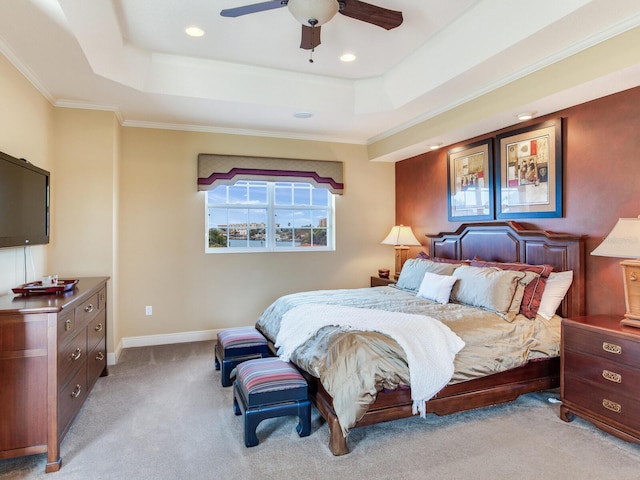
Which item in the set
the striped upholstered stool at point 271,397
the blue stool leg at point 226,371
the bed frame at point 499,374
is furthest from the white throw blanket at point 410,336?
the blue stool leg at point 226,371

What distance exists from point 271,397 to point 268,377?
125 mm

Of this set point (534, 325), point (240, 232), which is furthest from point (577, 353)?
point (240, 232)

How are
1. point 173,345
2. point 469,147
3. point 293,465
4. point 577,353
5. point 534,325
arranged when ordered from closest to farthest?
point 293,465 → point 577,353 → point 534,325 → point 469,147 → point 173,345

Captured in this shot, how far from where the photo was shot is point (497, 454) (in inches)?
91.3

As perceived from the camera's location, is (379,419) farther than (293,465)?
Yes

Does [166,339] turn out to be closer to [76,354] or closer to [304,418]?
[76,354]

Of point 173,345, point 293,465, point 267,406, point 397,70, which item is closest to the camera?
point 293,465

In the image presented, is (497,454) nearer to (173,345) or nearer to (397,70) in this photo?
(397,70)

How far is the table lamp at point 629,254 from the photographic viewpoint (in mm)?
2410

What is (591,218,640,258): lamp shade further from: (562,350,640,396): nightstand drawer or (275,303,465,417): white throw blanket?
(275,303,465,417): white throw blanket

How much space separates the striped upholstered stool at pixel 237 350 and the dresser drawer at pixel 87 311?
42.5 inches

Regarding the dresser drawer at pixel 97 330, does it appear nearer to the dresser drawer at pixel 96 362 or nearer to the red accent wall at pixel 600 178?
the dresser drawer at pixel 96 362

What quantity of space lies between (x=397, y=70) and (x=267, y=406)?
323 centimetres

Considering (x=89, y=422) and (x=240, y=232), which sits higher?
(x=240, y=232)
